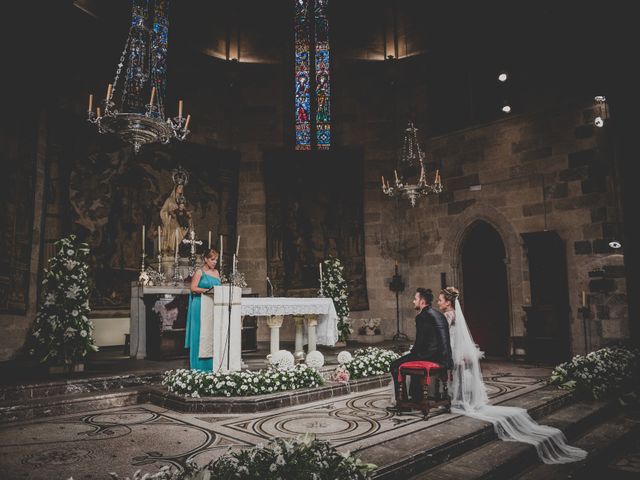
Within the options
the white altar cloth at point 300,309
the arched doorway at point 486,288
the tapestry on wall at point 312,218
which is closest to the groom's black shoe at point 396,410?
the white altar cloth at point 300,309

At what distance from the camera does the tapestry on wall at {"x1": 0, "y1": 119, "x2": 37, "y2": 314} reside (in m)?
8.10

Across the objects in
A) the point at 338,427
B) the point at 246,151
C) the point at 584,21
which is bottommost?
the point at 338,427

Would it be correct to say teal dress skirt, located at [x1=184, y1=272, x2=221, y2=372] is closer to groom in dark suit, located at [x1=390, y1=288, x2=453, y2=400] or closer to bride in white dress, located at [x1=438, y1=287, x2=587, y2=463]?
groom in dark suit, located at [x1=390, y1=288, x2=453, y2=400]

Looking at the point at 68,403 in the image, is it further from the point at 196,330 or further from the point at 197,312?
the point at 197,312

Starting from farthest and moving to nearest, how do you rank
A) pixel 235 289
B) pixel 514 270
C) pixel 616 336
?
pixel 514 270 → pixel 616 336 → pixel 235 289

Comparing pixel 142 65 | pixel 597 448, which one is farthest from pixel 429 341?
pixel 142 65

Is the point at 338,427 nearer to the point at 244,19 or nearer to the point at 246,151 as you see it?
the point at 246,151

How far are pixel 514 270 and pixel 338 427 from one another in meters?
7.91

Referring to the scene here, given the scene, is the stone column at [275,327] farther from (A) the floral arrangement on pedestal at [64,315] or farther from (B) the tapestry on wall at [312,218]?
(B) the tapestry on wall at [312,218]

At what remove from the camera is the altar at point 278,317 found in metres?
7.72

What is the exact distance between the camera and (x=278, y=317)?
7824 mm

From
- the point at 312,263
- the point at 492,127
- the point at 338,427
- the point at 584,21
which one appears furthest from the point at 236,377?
the point at 584,21

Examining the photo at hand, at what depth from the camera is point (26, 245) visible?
8.71m

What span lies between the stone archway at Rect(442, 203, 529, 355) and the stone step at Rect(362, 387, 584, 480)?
5883 mm
